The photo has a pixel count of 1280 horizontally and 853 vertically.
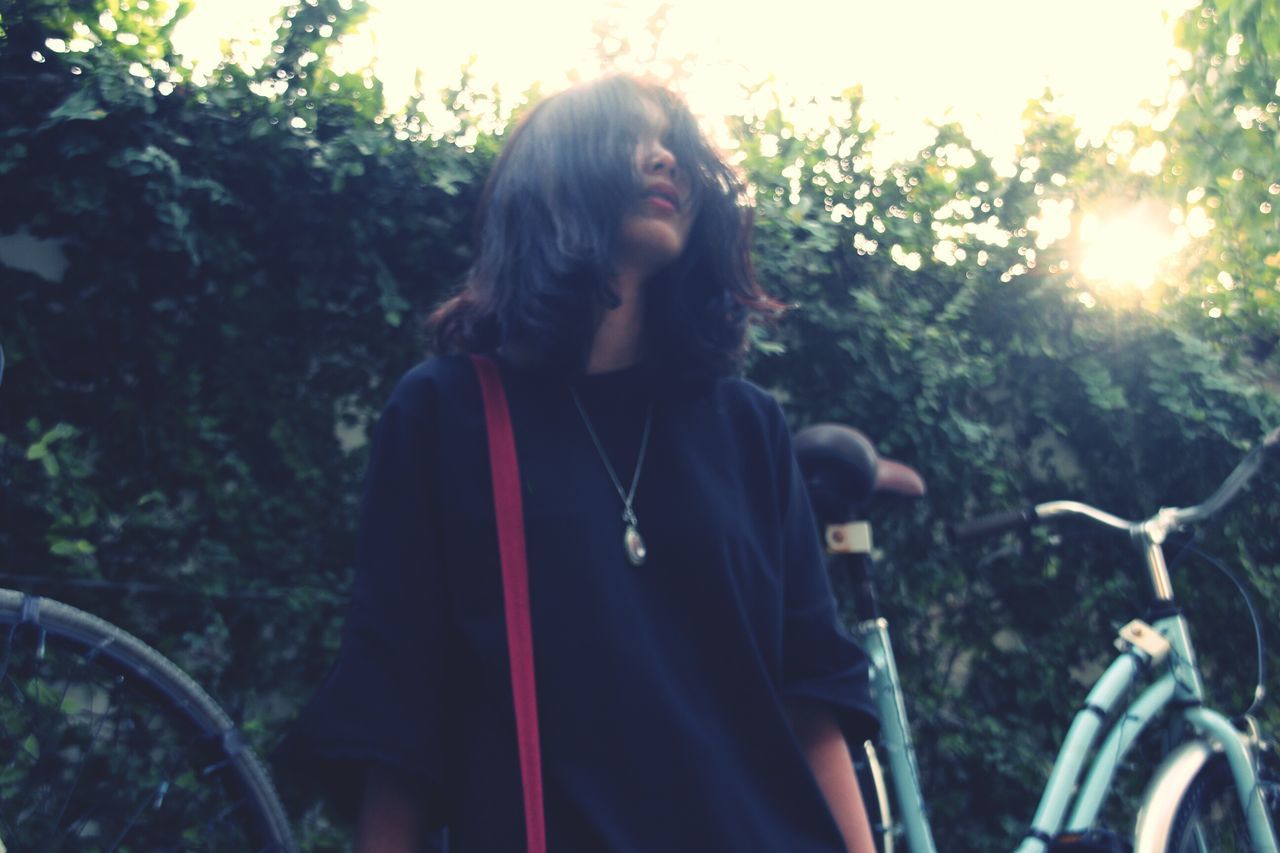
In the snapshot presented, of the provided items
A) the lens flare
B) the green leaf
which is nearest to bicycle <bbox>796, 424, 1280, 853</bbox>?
the lens flare

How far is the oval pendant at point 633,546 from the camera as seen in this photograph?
117 cm

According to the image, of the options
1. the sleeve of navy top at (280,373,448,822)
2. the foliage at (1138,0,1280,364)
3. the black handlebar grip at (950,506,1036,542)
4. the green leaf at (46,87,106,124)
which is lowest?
the sleeve of navy top at (280,373,448,822)

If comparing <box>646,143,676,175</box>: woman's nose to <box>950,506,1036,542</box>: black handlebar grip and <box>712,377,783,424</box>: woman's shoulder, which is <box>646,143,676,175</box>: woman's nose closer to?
<box>712,377,783,424</box>: woman's shoulder

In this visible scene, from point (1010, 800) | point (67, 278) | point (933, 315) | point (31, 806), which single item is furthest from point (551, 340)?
point (1010, 800)

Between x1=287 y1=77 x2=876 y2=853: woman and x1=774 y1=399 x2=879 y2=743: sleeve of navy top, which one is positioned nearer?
x1=287 y1=77 x2=876 y2=853: woman

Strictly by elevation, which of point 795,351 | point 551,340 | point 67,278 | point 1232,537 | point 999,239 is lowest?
point 551,340

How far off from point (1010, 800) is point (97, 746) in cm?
237

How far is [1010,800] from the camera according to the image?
2846 mm

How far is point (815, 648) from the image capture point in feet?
4.25

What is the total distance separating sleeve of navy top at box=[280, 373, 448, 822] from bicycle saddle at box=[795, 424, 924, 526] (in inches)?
55.5

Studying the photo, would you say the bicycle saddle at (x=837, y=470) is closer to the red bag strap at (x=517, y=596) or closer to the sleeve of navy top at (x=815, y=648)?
the sleeve of navy top at (x=815, y=648)

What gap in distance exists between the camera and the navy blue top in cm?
105

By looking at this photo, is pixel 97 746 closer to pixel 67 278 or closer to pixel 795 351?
pixel 67 278

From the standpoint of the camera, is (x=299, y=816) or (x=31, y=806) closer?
(x=31, y=806)
